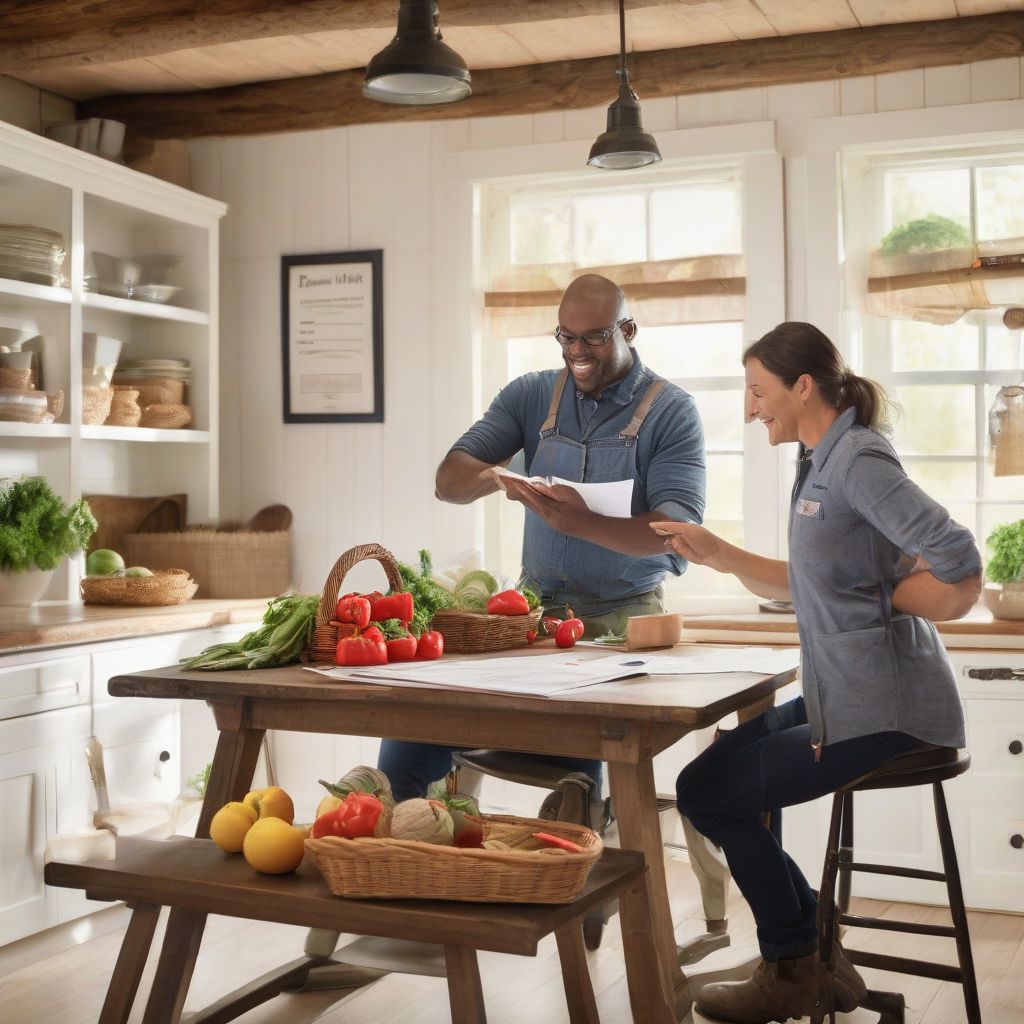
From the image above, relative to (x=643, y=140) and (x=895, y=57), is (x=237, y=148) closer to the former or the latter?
(x=643, y=140)

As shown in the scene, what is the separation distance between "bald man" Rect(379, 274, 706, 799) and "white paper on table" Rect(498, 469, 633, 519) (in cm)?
16

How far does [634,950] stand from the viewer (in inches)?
95.5

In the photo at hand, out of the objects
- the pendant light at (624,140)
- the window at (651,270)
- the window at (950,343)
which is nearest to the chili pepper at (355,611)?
the pendant light at (624,140)

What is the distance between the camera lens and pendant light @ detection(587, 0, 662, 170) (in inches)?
148

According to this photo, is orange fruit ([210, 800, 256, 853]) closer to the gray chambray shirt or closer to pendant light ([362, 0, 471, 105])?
the gray chambray shirt

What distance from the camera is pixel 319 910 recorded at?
2119 millimetres

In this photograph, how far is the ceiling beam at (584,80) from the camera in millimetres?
4402

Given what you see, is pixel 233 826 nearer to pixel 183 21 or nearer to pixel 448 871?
pixel 448 871

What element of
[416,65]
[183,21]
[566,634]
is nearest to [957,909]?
[566,634]

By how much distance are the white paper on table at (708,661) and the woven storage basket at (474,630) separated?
0.27 meters

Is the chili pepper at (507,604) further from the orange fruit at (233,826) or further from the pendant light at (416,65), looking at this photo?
the pendant light at (416,65)

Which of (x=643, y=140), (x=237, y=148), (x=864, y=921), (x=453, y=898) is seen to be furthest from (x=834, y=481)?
(x=237, y=148)

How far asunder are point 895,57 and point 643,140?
1227 millimetres

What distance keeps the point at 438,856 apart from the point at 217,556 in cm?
312
